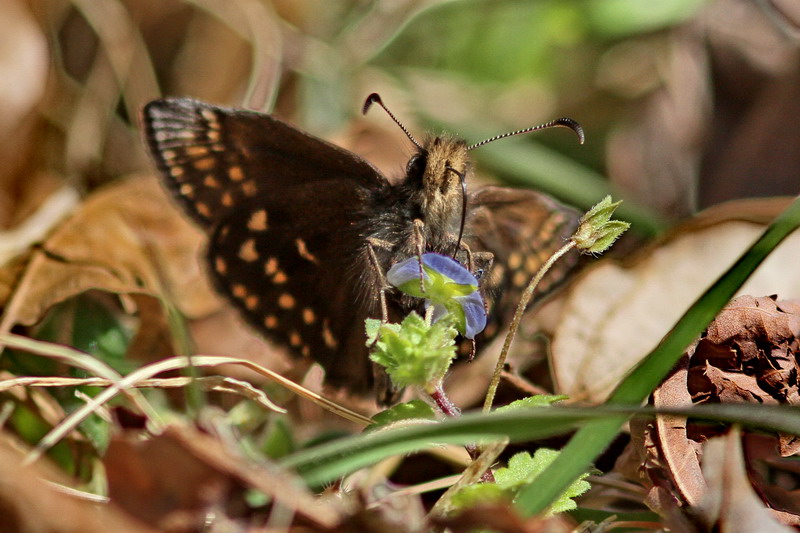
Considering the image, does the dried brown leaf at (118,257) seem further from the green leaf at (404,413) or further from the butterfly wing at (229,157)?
the green leaf at (404,413)

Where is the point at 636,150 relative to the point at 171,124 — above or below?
above

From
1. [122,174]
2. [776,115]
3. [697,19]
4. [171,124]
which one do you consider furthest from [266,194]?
[697,19]

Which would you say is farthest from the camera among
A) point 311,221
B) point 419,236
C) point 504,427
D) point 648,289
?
point 648,289

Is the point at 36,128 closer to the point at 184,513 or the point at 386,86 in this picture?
the point at 386,86

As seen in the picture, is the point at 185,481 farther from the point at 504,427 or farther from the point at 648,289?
the point at 648,289

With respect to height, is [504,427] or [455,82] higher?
[455,82]

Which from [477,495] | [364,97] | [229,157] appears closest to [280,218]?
[229,157]

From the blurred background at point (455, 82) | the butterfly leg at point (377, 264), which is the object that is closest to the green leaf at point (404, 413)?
the butterfly leg at point (377, 264)
